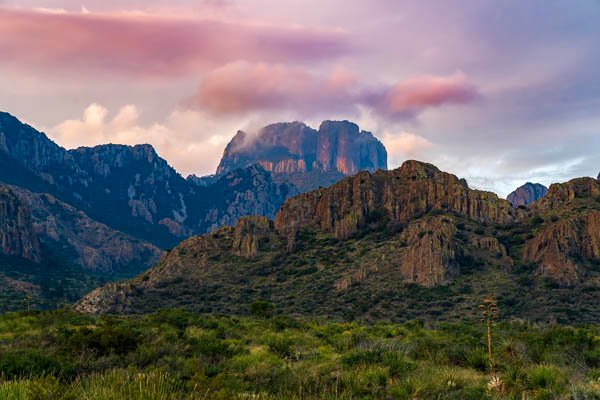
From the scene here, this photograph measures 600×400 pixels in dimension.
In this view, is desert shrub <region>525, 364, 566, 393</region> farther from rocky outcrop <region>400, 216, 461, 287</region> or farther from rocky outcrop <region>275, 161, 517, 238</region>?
rocky outcrop <region>275, 161, 517, 238</region>

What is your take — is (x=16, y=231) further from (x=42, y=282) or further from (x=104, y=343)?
(x=104, y=343)

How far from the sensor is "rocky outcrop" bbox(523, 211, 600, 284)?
266ft

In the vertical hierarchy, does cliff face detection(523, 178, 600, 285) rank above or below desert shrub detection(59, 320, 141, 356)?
above

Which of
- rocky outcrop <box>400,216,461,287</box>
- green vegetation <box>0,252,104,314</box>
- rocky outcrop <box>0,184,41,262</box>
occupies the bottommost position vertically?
green vegetation <box>0,252,104,314</box>

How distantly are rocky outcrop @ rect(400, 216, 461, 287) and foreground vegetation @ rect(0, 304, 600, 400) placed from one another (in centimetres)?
6631

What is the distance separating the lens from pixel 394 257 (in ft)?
317

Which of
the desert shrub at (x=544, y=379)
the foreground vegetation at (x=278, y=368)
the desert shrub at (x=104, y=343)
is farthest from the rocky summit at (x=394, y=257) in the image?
the desert shrub at (x=544, y=379)

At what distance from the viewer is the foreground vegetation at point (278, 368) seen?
8.71m

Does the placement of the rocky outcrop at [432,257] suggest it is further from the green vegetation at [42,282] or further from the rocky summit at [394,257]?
the green vegetation at [42,282]

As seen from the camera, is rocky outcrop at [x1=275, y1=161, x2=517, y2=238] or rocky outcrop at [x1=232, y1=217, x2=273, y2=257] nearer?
rocky outcrop at [x1=275, y1=161, x2=517, y2=238]

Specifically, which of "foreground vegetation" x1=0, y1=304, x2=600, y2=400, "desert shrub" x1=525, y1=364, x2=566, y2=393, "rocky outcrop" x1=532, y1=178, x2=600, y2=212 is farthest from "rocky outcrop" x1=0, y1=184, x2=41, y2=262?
"desert shrub" x1=525, y1=364, x2=566, y2=393

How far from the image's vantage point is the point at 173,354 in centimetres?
1476

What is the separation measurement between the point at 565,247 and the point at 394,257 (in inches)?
1376

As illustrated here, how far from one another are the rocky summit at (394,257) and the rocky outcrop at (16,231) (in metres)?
93.9
